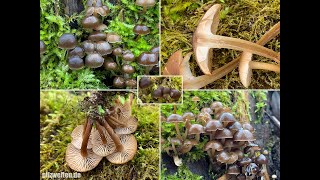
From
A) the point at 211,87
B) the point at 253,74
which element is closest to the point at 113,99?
the point at 211,87

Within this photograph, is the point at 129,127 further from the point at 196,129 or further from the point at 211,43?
the point at 211,43

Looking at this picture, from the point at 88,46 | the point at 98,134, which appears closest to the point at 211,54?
the point at 88,46

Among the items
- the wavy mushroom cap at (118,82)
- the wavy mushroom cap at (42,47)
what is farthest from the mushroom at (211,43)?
the wavy mushroom cap at (42,47)

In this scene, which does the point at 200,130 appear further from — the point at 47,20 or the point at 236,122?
the point at 47,20

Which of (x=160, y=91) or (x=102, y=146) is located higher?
(x=160, y=91)

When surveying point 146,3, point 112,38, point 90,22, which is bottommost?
point 112,38
